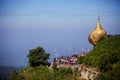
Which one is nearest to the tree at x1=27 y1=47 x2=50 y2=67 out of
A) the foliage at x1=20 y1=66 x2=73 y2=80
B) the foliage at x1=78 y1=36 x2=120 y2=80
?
the foliage at x1=20 y1=66 x2=73 y2=80

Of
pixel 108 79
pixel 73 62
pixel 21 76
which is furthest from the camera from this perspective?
pixel 73 62

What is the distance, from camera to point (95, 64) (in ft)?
83.9

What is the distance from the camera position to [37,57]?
102 ft

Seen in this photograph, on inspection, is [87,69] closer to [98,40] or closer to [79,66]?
[79,66]

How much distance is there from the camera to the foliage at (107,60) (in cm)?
2079

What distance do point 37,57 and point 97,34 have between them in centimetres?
432

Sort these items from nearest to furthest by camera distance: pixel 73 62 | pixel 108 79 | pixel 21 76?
1. pixel 108 79
2. pixel 21 76
3. pixel 73 62

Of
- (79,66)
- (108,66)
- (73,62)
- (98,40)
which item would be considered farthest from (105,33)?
(108,66)

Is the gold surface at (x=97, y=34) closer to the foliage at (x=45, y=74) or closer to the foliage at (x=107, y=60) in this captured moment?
the foliage at (x=107, y=60)

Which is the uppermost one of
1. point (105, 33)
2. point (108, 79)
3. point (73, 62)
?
point (105, 33)

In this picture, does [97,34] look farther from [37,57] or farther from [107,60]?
[107,60]

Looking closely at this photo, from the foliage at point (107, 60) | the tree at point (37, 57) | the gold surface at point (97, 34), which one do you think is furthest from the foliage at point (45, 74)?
the gold surface at point (97, 34)

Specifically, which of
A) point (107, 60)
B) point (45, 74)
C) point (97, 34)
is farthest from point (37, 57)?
point (107, 60)

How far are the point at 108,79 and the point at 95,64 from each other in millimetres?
5003
